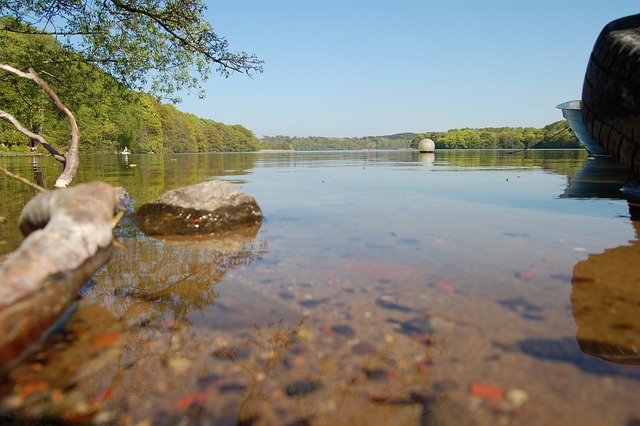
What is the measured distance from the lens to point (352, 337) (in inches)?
91.7

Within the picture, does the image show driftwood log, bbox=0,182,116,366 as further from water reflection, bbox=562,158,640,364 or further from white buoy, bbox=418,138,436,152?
white buoy, bbox=418,138,436,152

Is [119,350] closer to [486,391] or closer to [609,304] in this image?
[486,391]

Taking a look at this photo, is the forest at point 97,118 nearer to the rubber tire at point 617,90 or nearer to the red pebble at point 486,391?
the rubber tire at point 617,90

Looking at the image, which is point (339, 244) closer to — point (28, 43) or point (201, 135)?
point (28, 43)

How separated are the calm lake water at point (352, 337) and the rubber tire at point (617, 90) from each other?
7.24 ft

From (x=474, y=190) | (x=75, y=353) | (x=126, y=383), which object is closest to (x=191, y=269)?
(x=75, y=353)

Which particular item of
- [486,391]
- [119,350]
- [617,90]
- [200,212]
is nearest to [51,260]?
[119,350]

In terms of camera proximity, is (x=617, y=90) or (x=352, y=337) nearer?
(x=352, y=337)

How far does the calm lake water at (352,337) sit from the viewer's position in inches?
67.9

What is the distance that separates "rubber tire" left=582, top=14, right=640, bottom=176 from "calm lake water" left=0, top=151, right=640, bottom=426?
221 centimetres

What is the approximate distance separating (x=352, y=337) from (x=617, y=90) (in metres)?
6.17

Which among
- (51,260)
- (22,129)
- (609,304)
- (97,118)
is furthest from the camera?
(97,118)

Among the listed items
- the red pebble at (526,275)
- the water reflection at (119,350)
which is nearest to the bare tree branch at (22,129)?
the water reflection at (119,350)

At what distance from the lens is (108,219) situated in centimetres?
288
